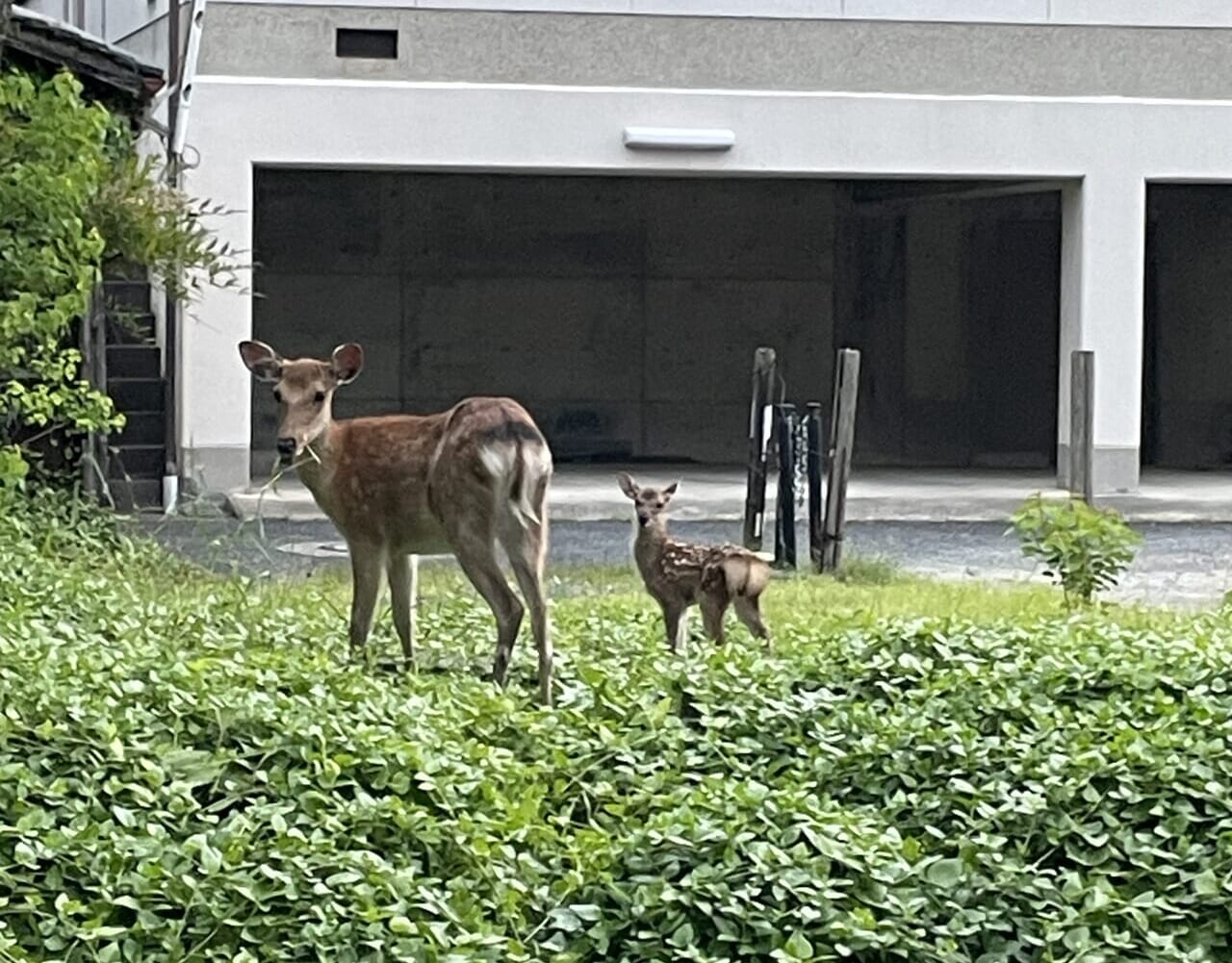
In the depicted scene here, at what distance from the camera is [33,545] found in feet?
38.8

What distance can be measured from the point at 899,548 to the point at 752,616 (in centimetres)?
827

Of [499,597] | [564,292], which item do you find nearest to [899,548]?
[499,597]

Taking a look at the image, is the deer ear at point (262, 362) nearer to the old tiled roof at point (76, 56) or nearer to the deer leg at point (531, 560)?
the deer leg at point (531, 560)

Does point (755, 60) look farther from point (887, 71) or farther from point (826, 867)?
point (826, 867)

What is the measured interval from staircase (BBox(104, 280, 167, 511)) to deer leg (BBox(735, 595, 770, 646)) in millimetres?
8722

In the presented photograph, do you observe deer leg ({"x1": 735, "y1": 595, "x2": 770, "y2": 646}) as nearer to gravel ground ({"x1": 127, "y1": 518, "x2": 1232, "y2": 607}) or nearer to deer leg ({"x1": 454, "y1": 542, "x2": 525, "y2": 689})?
deer leg ({"x1": 454, "y1": 542, "x2": 525, "y2": 689})

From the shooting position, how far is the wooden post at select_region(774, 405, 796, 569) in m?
15.6

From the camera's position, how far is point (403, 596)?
31.1 ft

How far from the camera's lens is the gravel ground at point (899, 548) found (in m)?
14.5

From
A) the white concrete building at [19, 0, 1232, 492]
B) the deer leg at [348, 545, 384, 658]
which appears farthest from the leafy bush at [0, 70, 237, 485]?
the white concrete building at [19, 0, 1232, 492]

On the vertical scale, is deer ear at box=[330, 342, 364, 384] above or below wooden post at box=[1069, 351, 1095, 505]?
above

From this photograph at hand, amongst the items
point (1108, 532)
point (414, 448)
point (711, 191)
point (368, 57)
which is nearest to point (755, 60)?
point (368, 57)

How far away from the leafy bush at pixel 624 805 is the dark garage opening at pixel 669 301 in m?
17.8

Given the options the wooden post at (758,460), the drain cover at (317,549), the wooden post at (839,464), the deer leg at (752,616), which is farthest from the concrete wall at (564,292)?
the deer leg at (752,616)
